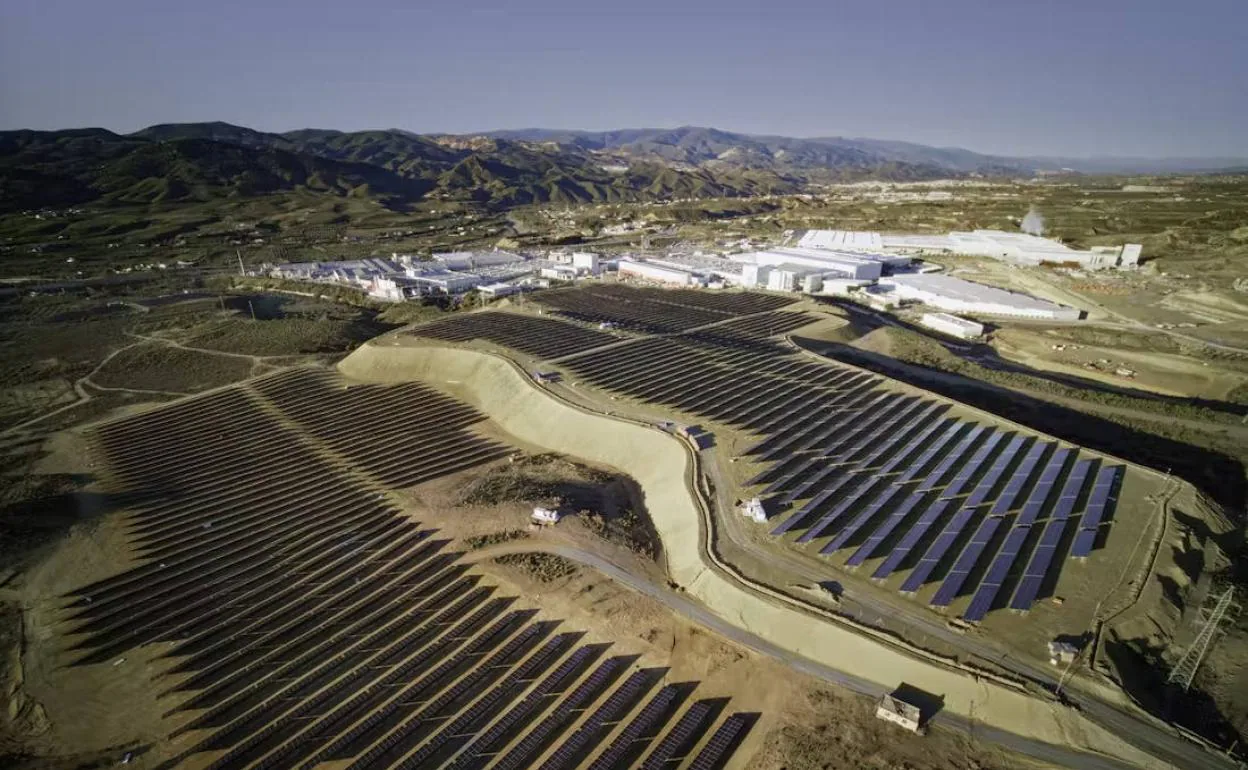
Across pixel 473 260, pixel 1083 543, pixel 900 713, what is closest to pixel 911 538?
pixel 1083 543

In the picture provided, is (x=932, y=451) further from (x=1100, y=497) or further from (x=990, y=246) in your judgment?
(x=990, y=246)

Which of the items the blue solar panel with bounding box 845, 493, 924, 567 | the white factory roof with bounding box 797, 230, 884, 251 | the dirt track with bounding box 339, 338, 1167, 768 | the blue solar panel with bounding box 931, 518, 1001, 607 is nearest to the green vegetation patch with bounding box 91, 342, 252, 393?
the dirt track with bounding box 339, 338, 1167, 768

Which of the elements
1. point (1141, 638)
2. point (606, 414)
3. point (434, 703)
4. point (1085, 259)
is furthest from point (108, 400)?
point (1085, 259)

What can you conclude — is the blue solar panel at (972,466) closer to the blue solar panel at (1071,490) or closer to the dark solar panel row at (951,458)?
the dark solar panel row at (951,458)

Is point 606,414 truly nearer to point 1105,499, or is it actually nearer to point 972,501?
point 972,501

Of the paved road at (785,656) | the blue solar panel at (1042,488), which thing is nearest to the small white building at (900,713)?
the paved road at (785,656)

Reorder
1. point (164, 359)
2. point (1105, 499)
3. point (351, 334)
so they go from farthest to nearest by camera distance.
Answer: point (351, 334), point (164, 359), point (1105, 499)
